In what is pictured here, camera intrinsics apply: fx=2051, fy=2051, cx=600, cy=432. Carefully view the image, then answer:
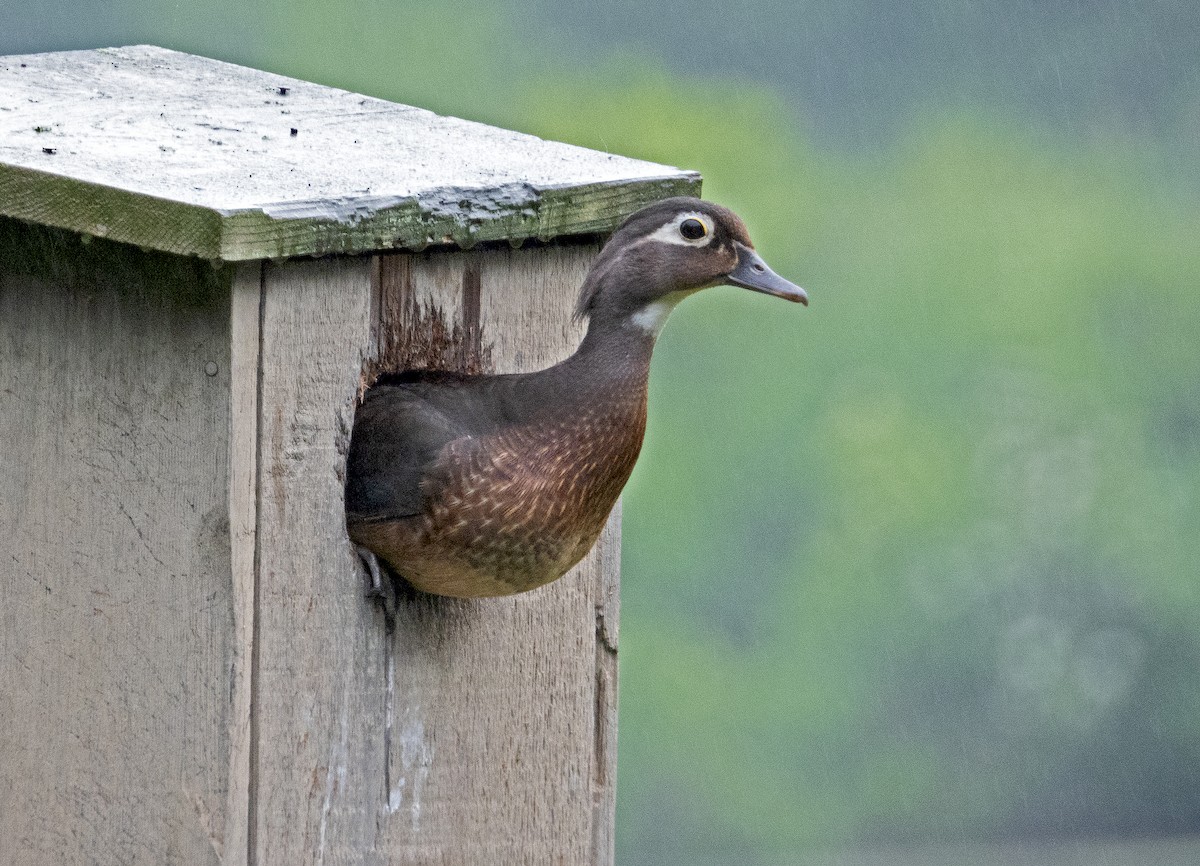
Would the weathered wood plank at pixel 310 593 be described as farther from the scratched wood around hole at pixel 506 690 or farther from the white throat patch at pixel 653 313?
the white throat patch at pixel 653 313

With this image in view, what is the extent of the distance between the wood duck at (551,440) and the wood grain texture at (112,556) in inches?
10.4

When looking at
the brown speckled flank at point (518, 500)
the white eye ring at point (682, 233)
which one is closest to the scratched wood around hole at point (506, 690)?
the brown speckled flank at point (518, 500)

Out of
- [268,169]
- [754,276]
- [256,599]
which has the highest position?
[268,169]

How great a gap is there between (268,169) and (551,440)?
549 millimetres

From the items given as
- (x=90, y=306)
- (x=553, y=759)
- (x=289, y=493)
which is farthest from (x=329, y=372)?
(x=553, y=759)

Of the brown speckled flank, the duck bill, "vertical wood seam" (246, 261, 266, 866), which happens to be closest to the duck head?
the duck bill

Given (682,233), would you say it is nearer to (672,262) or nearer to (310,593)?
(672,262)

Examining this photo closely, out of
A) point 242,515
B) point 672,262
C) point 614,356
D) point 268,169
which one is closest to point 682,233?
point 672,262

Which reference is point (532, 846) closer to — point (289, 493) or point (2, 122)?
point (289, 493)

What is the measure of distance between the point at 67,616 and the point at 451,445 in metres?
0.64

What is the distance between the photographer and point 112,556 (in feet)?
9.43

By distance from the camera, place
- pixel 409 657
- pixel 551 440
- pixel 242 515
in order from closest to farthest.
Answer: pixel 242 515
pixel 551 440
pixel 409 657

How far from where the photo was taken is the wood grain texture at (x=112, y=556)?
8.97ft

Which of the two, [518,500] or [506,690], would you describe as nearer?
[518,500]
